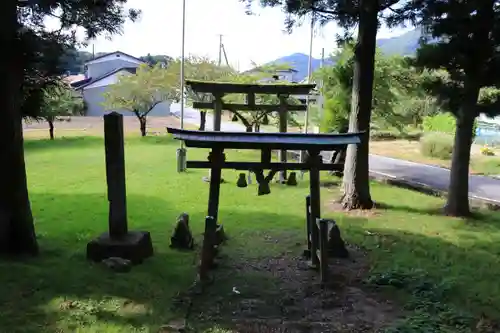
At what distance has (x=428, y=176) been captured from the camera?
1359 centimetres

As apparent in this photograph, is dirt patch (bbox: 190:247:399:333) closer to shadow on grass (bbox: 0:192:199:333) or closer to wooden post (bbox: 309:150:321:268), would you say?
wooden post (bbox: 309:150:321:268)

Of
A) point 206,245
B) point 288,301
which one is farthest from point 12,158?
point 288,301

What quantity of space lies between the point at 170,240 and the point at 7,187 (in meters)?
2.23

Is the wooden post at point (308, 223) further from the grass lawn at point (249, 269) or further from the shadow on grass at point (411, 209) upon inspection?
the shadow on grass at point (411, 209)

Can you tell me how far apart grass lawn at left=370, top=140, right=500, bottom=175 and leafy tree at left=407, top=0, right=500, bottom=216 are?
6.94 meters

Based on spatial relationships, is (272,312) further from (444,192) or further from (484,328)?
(444,192)

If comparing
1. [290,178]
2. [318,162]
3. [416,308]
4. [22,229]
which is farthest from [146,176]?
[416,308]

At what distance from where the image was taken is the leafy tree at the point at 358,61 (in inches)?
345

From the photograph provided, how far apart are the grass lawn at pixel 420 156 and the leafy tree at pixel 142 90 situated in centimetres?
1016

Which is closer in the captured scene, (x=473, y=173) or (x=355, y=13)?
(x=355, y=13)

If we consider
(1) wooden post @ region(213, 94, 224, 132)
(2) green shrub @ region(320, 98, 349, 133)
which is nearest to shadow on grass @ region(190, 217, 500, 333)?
(1) wooden post @ region(213, 94, 224, 132)

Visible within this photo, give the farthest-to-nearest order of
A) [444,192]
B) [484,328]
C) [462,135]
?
1. [444,192]
2. [462,135]
3. [484,328]

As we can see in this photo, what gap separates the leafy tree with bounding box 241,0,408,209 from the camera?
8766 millimetres

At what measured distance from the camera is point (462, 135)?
27.4 feet
